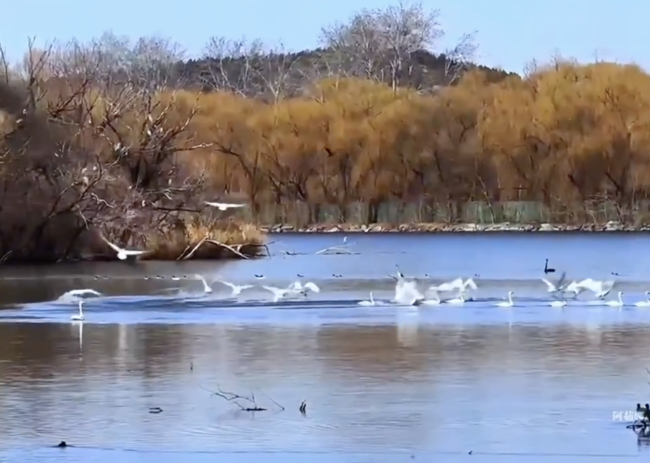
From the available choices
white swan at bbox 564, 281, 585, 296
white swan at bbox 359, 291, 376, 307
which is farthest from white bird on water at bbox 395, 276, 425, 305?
white swan at bbox 564, 281, 585, 296

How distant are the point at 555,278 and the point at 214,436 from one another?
60.4ft

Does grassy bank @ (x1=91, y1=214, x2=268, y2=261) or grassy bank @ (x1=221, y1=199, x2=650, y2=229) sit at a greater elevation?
grassy bank @ (x1=221, y1=199, x2=650, y2=229)

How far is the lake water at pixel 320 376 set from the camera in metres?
10.2

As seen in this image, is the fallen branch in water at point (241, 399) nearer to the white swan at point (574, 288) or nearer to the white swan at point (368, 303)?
the white swan at point (368, 303)

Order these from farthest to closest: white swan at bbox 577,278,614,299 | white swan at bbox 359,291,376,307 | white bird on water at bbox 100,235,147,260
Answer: white bird on water at bbox 100,235,147,260 → white swan at bbox 359,291,376,307 → white swan at bbox 577,278,614,299

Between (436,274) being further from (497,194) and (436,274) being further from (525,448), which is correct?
(497,194)

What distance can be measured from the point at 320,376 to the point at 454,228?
43020 mm

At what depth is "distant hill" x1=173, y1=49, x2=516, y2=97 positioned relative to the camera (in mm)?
76562

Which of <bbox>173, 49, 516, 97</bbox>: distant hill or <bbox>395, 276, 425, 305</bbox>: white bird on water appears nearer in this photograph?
<bbox>395, 276, 425, 305</bbox>: white bird on water

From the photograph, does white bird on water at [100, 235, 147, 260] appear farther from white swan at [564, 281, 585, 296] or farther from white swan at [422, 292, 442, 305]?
white swan at [564, 281, 585, 296]

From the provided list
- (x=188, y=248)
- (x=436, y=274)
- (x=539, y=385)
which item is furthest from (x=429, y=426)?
(x=188, y=248)

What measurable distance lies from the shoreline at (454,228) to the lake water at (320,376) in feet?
92.4

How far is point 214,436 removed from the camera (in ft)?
34.7

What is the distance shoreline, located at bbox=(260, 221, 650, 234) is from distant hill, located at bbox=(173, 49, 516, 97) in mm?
11361
